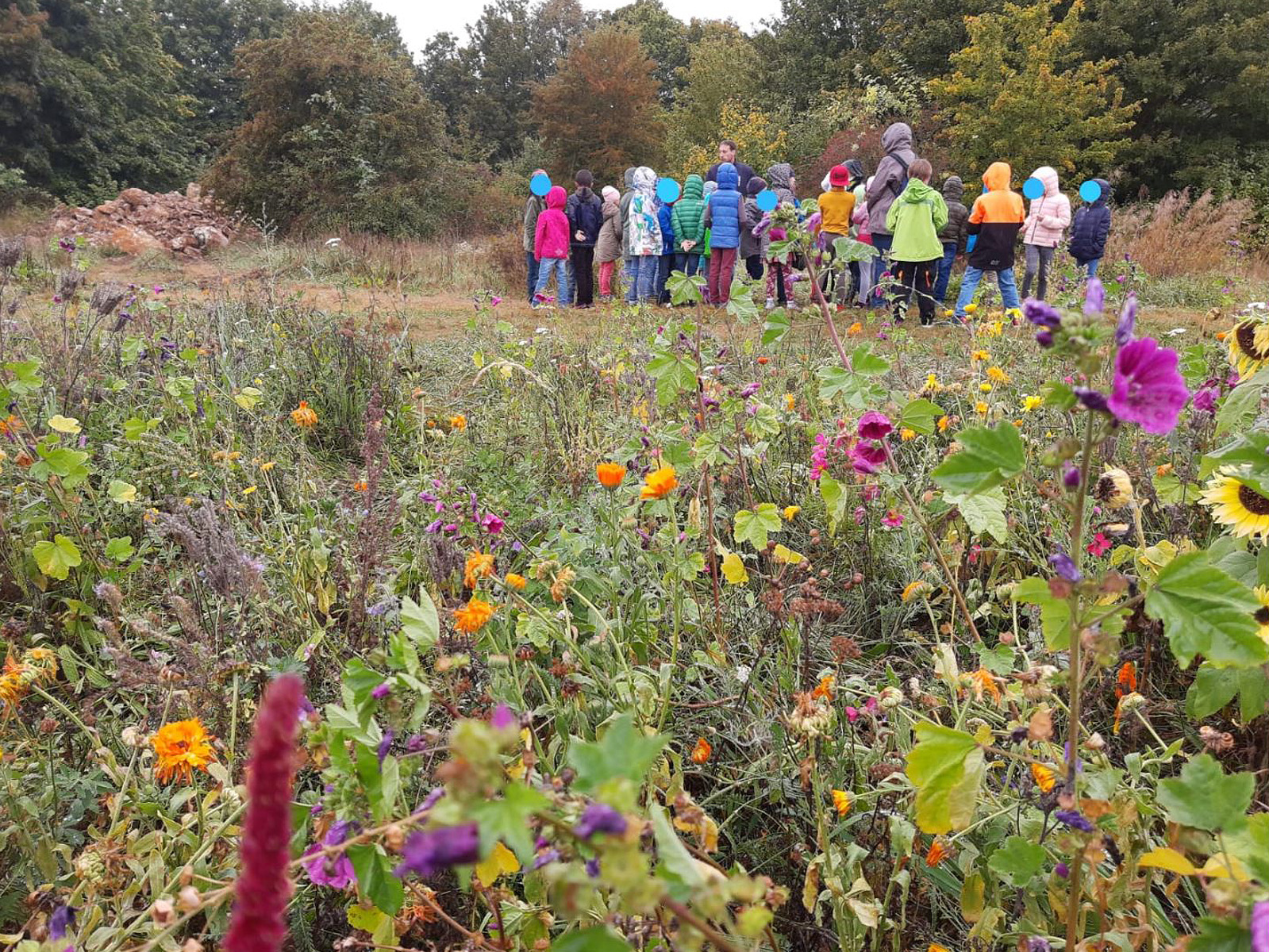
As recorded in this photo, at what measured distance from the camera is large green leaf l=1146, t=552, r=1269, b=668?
2.14 feet

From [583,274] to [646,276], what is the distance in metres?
0.92

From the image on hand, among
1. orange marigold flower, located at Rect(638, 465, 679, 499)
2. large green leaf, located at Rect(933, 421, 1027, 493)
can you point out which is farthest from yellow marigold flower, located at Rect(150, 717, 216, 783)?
large green leaf, located at Rect(933, 421, 1027, 493)

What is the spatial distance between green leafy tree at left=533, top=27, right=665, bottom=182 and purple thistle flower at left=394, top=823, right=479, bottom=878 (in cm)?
2752

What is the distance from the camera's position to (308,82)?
1727cm

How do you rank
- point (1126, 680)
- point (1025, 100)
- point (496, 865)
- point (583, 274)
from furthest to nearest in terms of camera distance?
point (1025, 100)
point (583, 274)
point (1126, 680)
point (496, 865)

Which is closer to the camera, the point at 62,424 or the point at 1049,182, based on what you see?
the point at 62,424

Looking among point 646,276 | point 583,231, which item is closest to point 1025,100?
point 646,276

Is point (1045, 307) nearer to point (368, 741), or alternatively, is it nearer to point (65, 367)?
point (368, 741)

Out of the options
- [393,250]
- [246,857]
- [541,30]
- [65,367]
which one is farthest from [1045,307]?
[541,30]

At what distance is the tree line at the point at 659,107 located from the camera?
54.0 ft

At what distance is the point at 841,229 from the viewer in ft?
24.1

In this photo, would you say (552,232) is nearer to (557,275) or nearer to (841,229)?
(557,275)

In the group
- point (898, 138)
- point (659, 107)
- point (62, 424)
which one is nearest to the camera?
point (62, 424)

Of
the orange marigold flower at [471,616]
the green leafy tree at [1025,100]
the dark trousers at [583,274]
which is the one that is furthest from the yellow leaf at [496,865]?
the green leafy tree at [1025,100]
